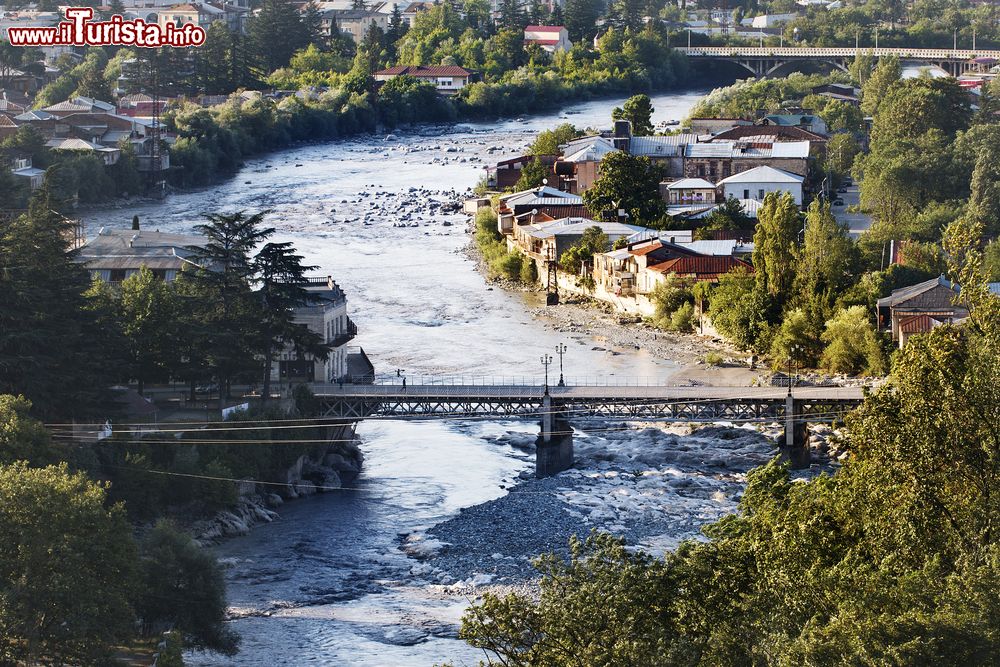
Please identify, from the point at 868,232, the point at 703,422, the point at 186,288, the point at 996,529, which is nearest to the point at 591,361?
the point at 703,422

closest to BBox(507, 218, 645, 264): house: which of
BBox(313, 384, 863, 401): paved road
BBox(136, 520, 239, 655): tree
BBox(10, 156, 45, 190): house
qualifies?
BBox(313, 384, 863, 401): paved road

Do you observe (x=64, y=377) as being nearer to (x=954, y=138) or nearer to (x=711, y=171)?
(x=711, y=171)

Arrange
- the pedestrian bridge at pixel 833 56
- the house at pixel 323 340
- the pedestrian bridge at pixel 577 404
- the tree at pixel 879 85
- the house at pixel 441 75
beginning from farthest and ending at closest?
the pedestrian bridge at pixel 833 56 < the house at pixel 441 75 < the tree at pixel 879 85 < the house at pixel 323 340 < the pedestrian bridge at pixel 577 404

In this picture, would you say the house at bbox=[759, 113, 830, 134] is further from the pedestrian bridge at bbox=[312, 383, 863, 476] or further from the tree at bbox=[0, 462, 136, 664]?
the tree at bbox=[0, 462, 136, 664]

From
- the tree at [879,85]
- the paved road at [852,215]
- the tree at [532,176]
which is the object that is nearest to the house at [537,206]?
the tree at [532,176]

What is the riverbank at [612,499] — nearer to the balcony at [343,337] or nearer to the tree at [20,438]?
→ the balcony at [343,337]

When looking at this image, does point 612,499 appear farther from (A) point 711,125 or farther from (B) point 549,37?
(B) point 549,37
